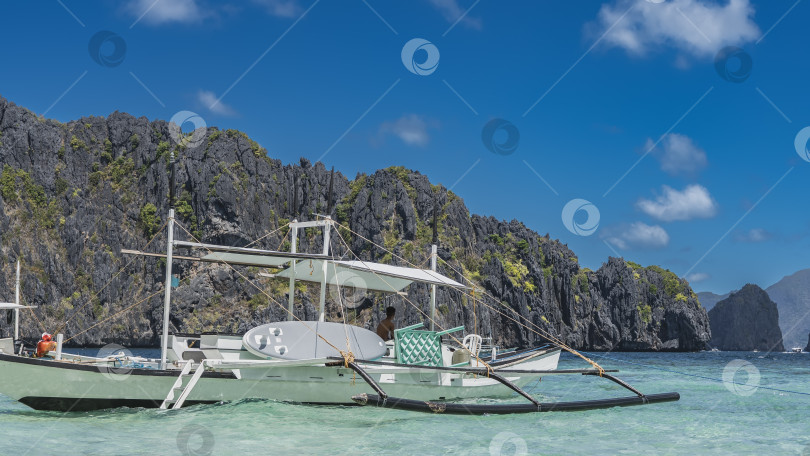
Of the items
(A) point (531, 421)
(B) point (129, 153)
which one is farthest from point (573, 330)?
(A) point (531, 421)

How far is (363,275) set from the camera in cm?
2456

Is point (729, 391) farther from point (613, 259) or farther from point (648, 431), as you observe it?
point (613, 259)

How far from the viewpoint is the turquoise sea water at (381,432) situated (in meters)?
14.1

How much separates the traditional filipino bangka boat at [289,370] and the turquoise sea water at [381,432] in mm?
416

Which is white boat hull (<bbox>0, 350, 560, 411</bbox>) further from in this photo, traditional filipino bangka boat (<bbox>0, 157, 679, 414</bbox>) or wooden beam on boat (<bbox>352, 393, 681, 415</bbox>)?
wooden beam on boat (<bbox>352, 393, 681, 415</bbox>)

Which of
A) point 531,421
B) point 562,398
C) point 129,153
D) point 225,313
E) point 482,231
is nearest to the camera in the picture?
point 531,421

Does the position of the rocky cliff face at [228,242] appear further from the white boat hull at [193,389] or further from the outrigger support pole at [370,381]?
the outrigger support pole at [370,381]

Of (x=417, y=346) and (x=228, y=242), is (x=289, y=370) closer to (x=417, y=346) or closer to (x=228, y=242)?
(x=417, y=346)

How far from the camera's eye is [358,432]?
1599 centimetres

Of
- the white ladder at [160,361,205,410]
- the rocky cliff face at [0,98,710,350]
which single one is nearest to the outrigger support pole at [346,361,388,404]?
the white ladder at [160,361,205,410]

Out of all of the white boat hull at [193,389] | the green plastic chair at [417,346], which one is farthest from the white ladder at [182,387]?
the green plastic chair at [417,346]

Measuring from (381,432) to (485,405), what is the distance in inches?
128

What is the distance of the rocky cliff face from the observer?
11619 cm

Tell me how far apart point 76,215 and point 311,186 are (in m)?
46.6
